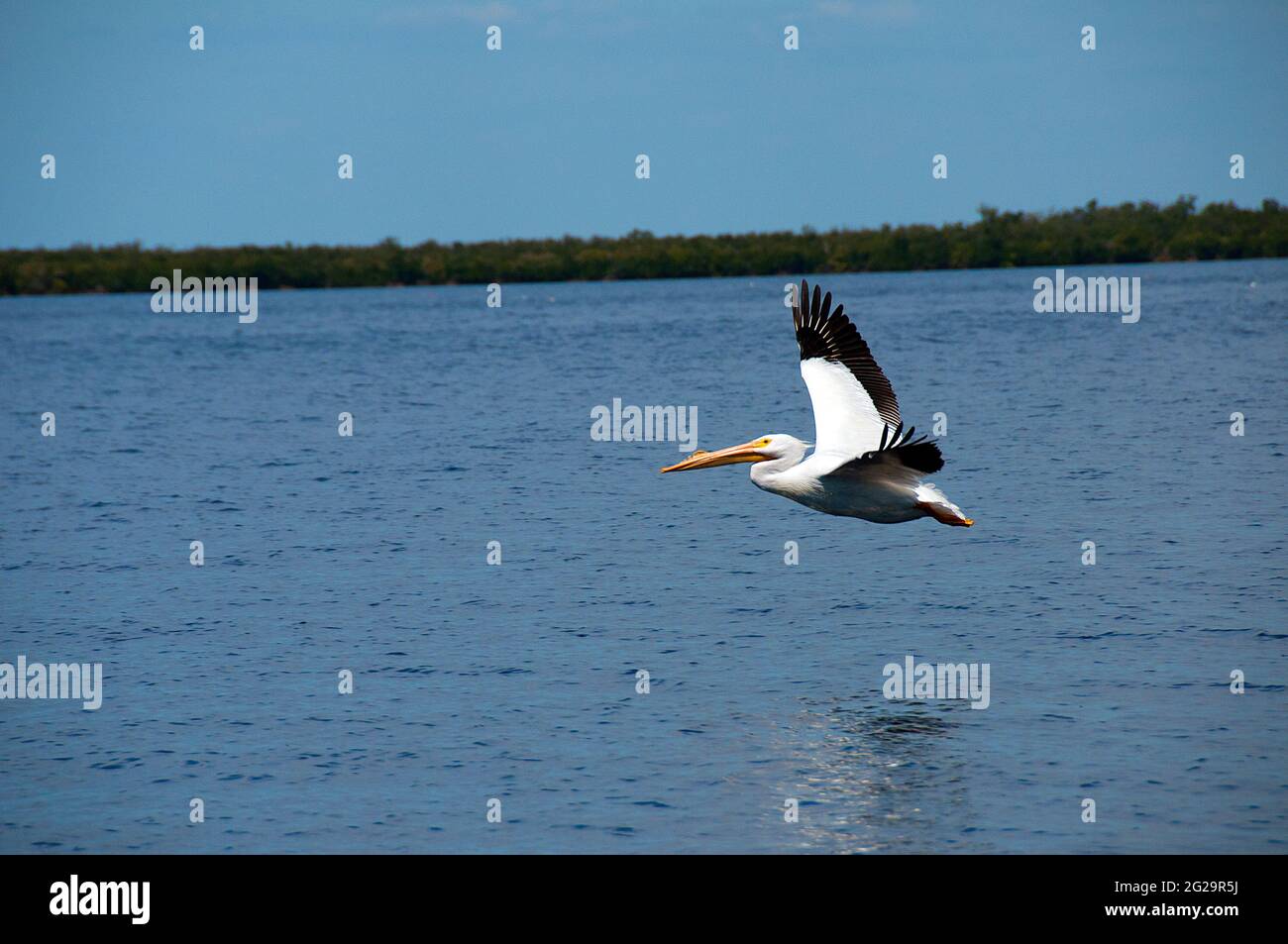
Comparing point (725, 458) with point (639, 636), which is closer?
point (725, 458)

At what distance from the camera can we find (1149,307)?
2512 inches

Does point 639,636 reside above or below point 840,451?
below

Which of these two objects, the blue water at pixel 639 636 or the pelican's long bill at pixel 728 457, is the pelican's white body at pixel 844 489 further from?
the blue water at pixel 639 636

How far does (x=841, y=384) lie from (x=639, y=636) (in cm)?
407

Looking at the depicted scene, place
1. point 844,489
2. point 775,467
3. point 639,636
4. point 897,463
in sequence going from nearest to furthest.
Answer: point 897,463 → point 844,489 → point 775,467 → point 639,636

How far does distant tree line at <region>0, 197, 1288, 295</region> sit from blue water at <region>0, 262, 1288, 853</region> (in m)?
63.5

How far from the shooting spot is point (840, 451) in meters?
12.0

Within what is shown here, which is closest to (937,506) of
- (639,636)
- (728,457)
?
(728,457)

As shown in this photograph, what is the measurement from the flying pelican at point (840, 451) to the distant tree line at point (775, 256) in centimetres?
8546

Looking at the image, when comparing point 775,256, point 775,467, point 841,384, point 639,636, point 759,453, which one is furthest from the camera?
point 775,256

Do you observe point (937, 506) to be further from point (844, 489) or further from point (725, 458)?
point (725, 458)
